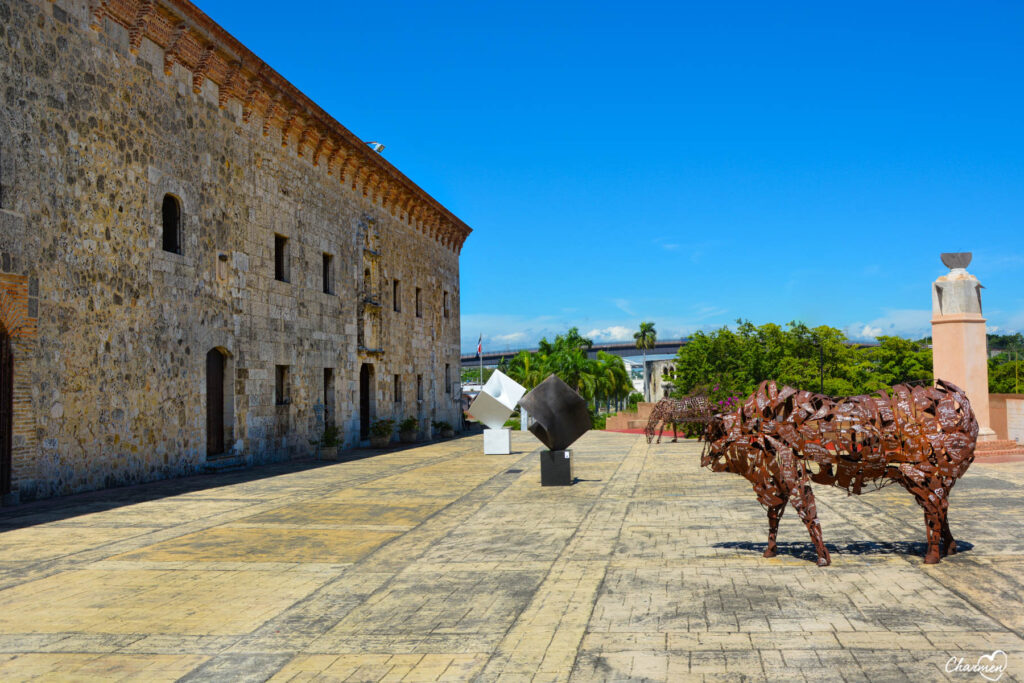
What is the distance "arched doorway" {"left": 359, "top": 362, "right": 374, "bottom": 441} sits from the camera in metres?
26.8

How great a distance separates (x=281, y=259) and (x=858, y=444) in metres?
17.4

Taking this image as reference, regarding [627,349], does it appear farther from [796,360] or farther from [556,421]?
[556,421]

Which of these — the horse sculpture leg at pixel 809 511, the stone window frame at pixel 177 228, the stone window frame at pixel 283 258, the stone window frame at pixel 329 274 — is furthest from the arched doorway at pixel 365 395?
the horse sculpture leg at pixel 809 511

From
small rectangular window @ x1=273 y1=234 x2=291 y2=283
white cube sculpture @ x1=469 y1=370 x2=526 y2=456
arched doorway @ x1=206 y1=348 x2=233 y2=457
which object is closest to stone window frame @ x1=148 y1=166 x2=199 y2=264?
arched doorway @ x1=206 y1=348 x2=233 y2=457

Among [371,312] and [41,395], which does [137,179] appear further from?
[371,312]

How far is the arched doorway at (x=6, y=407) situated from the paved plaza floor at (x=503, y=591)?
2.94 ft

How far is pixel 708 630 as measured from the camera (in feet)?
17.4

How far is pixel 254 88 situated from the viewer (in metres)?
19.2

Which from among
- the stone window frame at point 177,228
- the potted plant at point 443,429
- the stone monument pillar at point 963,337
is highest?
the stone window frame at point 177,228

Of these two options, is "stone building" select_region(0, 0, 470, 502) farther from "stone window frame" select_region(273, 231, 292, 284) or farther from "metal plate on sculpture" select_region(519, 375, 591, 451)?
"metal plate on sculpture" select_region(519, 375, 591, 451)

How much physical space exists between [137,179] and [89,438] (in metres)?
5.06

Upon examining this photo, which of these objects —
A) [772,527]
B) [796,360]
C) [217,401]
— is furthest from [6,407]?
[796,360]

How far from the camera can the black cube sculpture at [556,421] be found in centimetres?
1388

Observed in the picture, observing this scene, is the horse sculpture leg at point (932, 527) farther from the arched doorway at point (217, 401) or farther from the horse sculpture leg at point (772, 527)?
the arched doorway at point (217, 401)
